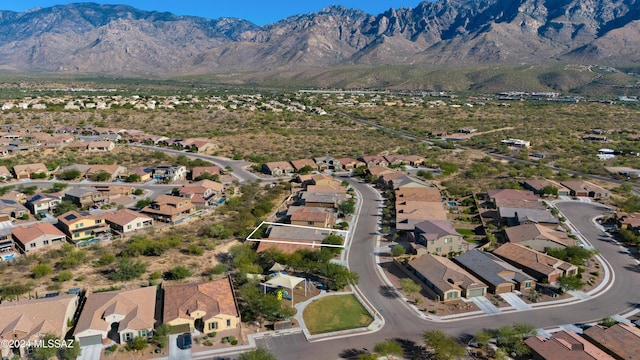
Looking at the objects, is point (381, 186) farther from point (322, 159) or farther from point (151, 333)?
point (151, 333)

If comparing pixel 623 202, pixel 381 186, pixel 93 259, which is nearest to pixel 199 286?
pixel 93 259

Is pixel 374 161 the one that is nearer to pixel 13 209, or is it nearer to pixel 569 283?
pixel 569 283

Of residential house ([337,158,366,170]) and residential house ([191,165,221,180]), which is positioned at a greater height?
residential house ([337,158,366,170])

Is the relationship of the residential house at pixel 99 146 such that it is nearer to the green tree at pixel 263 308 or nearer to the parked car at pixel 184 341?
the green tree at pixel 263 308

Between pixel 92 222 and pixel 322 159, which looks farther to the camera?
pixel 322 159

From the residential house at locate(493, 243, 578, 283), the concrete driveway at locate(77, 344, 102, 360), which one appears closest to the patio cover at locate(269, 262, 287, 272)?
the concrete driveway at locate(77, 344, 102, 360)

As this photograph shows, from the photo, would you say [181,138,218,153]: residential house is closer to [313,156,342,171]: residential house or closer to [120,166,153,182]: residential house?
[120,166,153,182]: residential house

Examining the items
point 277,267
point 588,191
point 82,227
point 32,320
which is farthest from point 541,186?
point 32,320
